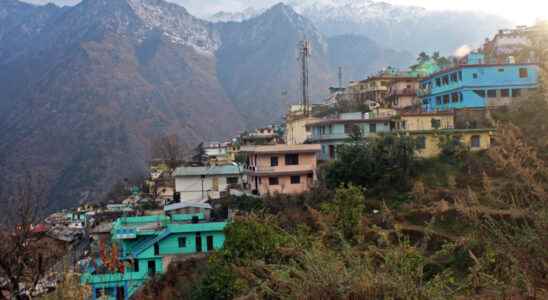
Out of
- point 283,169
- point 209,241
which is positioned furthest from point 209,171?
point 209,241

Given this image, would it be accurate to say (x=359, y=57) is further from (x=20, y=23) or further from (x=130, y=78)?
(x=20, y=23)

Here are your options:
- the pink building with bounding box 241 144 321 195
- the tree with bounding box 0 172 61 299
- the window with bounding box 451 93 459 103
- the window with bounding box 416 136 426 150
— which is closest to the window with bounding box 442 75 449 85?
the window with bounding box 451 93 459 103

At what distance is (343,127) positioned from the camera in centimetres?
3058

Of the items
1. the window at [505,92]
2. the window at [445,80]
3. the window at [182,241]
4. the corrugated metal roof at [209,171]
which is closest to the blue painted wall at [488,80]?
the window at [505,92]

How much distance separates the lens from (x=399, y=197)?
23.1 m

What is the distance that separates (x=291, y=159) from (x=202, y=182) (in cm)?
650

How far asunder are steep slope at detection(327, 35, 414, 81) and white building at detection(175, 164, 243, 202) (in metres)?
89.7

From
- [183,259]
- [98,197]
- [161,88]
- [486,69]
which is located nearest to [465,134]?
[486,69]

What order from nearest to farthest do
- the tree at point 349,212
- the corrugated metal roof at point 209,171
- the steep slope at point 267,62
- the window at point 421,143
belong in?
the tree at point 349,212, the window at point 421,143, the corrugated metal roof at point 209,171, the steep slope at point 267,62

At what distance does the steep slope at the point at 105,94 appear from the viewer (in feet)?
240

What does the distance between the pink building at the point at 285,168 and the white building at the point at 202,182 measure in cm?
361

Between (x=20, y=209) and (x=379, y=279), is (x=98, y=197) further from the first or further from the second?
(x=379, y=279)

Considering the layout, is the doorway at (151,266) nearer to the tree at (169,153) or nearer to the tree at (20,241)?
the tree at (20,241)

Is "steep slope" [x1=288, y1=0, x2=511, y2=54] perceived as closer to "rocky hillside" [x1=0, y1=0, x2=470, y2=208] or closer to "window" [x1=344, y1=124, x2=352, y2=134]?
"rocky hillside" [x1=0, y1=0, x2=470, y2=208]
